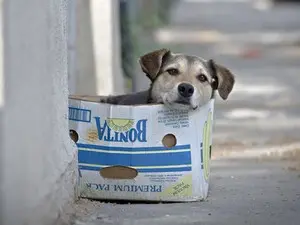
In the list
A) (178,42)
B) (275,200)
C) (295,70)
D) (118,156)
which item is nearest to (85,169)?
(118,156)

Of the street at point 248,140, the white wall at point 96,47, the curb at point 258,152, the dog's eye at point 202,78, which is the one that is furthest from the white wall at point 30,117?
the white wall at point 96,47

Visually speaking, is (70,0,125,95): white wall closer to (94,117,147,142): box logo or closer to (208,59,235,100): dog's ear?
(208,59,235,100): dog's ear

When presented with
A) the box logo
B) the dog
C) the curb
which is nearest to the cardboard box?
the box logo

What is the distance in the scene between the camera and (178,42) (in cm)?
2473

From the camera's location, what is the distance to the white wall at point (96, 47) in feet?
40.7

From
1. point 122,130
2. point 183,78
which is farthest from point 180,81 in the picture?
point 122,130

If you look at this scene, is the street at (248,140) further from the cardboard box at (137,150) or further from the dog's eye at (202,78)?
the dog's eye at (202,78)

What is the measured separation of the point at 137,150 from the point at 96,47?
5.27 meters

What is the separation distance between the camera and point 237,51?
76.1 ft

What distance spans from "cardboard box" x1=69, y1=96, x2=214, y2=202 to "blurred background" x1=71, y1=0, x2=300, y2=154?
3.06 metres

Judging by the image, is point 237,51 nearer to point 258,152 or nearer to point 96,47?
point 96,47

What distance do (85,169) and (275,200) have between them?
1409 millimetres

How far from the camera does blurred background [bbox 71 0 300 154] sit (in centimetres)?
1249

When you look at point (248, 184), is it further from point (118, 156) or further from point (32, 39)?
point (32, 39)
